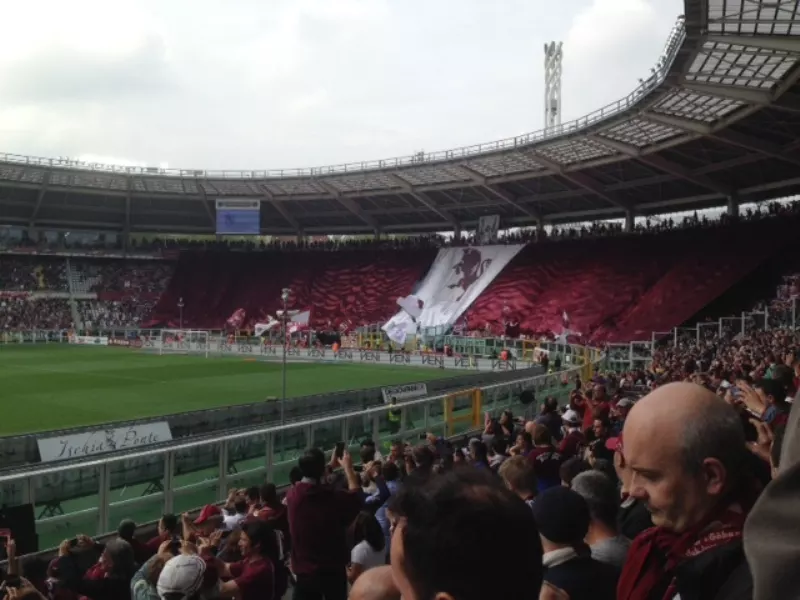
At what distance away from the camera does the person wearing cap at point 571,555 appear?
2.74m

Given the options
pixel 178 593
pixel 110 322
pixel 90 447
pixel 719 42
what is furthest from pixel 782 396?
pixel 110 322

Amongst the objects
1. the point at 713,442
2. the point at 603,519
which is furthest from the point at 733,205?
the point at 713,442

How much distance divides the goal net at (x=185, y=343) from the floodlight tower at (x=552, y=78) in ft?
114

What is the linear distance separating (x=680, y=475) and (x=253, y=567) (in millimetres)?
3532

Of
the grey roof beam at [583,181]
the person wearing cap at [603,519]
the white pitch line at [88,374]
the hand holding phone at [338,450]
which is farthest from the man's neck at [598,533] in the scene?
the grey roof beam at [583,181]

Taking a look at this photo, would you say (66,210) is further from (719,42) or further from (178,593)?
(178,593)

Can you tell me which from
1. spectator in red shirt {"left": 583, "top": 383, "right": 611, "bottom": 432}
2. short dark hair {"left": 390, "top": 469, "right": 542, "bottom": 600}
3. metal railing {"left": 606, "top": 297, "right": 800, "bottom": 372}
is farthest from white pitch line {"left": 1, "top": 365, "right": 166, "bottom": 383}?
short dark hair {"left": 390, "top": 469, "right": 542, "bottom": 600}

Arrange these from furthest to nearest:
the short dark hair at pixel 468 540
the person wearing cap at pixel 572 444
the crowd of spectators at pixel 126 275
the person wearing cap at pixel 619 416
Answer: the crowd of spectators at pixel 126 275 < the person wearing cap at pixel 619 416 < the person wearing cap at pixel 572 444 < the short dark hair at pixel 468 540

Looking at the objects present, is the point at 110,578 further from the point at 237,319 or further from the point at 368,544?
the point at 237,319

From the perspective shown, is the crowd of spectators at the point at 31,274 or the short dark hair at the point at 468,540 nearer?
the short dark hair at the point at 468,540

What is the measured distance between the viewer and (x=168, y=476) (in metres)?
10.2

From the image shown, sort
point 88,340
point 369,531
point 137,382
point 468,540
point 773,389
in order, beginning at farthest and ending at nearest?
point 88,340 < point 137,382 < point 773,389 < point 369,531 < point 468,540

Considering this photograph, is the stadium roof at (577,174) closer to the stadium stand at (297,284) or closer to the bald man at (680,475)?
the stadium stand at (297,284)

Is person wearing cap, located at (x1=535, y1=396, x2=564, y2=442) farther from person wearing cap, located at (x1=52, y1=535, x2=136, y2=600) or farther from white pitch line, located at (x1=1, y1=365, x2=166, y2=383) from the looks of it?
white pitch line, located at (x1=1, y1=365, x2=166, y2=383)
